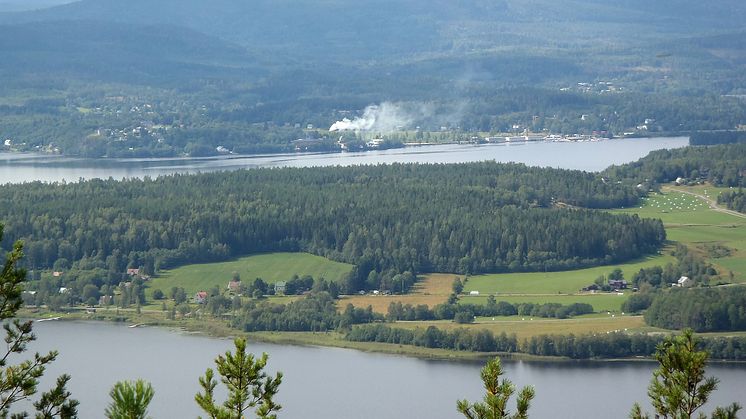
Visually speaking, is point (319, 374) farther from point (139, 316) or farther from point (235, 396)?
point (235, 396)

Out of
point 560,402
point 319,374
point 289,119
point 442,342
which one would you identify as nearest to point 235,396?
point 560,402

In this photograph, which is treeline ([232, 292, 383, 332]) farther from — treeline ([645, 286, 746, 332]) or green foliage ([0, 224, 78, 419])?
green foliage ([0, 224, 78, 419])

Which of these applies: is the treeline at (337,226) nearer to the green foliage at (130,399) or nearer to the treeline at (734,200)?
the treeline at (734,200)

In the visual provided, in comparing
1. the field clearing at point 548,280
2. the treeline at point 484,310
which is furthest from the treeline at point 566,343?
the field clearing at point 548,280

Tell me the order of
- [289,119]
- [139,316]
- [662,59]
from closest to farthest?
[139,316]
[289,119]
[662,59]

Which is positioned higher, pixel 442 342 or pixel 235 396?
pixel 235 396

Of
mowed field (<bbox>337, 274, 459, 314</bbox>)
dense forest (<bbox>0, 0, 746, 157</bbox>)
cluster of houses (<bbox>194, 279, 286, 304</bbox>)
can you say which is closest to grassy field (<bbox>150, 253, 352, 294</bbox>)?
cluster of houses (<bbox>194, 279, 286, 304</bbox>)
